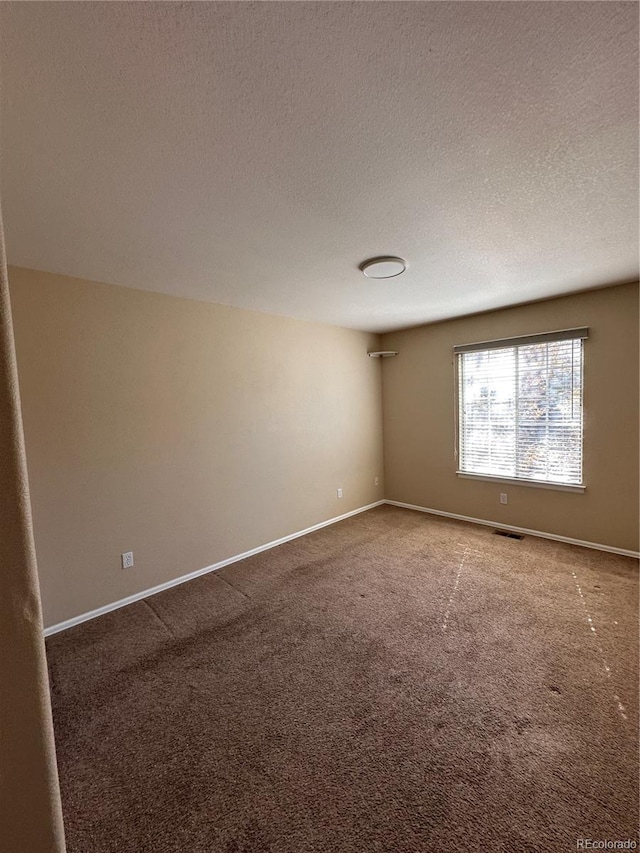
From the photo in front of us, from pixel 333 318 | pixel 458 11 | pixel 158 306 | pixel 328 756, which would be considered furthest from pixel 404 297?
pixel 328 756

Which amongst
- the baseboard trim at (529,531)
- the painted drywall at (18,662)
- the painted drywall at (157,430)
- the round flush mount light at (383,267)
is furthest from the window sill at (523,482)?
the painted drywall at (18,662)

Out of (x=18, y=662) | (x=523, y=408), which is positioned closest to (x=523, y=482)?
(x=523, y=408)

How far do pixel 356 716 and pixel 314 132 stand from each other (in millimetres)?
2539

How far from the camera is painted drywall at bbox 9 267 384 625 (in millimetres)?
2512

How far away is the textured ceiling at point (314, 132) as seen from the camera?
100 cm

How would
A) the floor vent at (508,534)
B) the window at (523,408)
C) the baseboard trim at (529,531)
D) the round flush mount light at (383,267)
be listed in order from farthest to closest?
1. the floor vent at (508,534)
2. the window at (523,408)
3. the baseboard trim at (529,531)
4. the round flush mount light at (383,267)

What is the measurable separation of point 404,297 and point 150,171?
2366 millimetres

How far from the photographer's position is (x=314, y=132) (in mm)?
1348

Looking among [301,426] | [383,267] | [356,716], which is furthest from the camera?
[301,426]

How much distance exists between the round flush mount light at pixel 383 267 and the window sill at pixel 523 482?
266 centimetres

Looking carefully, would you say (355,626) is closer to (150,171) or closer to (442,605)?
(442,605)

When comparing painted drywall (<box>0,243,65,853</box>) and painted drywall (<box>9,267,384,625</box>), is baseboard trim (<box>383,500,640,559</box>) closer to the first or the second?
painted drywall (<box>9,267,384,625</box>)

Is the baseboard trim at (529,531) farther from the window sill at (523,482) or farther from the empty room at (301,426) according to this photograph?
the window sill at (523,482)

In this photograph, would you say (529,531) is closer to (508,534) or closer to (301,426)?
(508,534)
